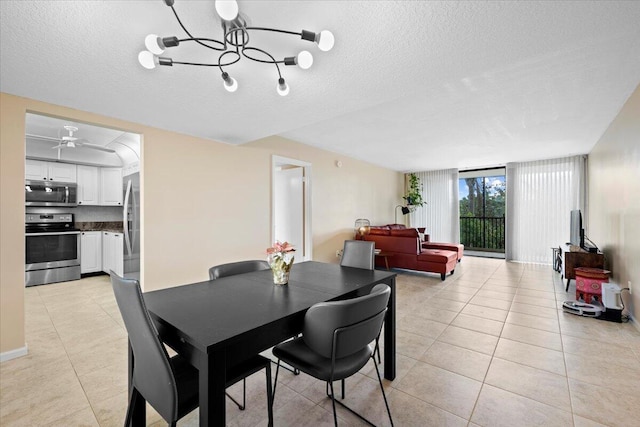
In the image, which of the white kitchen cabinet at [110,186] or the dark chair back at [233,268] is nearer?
the dark chair back at [233,268]

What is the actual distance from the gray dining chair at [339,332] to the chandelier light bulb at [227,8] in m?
1.34

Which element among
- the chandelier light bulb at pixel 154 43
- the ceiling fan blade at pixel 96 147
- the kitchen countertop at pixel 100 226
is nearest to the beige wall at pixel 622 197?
the chandelier light bulb at pixel 154 43

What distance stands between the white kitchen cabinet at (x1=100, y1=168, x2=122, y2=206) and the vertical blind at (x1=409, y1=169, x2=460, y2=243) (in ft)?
24.6

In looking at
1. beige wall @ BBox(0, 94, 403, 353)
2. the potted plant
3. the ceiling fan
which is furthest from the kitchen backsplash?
the potted plant

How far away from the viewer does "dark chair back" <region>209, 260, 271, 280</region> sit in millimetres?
2176

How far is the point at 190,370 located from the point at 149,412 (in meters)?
0.75

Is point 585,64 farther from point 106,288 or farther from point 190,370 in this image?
point 106,288

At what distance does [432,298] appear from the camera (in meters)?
3.89

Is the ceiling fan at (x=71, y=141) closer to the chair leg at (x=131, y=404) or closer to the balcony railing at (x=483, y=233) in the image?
the chair leg at (x=131, y=404)

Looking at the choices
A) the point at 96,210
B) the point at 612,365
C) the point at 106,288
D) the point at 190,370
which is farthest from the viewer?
the point at 96,210

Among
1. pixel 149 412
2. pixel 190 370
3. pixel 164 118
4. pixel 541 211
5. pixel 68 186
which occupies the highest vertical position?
pixel 164 118

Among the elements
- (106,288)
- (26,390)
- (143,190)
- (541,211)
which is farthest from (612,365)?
(106,288)

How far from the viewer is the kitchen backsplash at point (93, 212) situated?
5.27m

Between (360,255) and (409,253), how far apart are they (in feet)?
9.66
